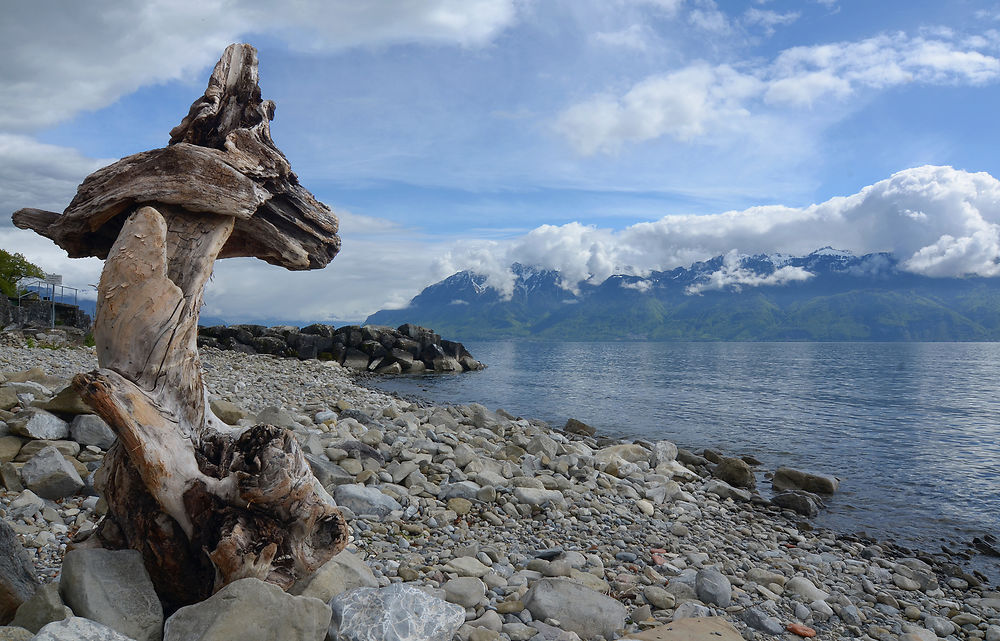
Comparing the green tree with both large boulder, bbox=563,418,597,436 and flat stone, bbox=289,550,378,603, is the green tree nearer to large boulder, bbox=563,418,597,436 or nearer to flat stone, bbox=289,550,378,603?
large boulder, bbox=563,418,597,436

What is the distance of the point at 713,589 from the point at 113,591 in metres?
6.37

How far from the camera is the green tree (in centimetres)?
4706

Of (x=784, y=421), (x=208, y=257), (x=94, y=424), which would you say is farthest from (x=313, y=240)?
(x=784, y=421)

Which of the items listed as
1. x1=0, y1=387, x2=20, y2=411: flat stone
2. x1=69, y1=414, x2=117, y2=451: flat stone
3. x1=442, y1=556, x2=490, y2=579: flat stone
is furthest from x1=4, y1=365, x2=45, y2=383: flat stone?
x1=442, y1=556, x2=490, y2=579: flat stone

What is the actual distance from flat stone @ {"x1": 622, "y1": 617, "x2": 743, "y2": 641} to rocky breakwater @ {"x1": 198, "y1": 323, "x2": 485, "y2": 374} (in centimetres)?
5217

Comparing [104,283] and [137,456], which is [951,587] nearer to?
[137,456]

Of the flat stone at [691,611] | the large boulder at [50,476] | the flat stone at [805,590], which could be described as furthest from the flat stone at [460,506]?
the large boulder at [50,476]

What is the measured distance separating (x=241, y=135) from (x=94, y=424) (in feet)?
19.6

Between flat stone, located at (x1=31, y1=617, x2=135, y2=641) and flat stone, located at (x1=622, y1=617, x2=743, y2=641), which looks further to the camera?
flat stone, located at (x1=622, y1=617, x2=743, y2=641)

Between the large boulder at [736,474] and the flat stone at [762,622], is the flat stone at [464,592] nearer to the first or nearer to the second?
the flat stone at [762,622]

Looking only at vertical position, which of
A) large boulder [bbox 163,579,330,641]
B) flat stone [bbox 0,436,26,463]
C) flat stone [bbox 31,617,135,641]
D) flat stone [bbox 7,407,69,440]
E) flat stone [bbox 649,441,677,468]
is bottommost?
flat stone [bbox 649,441,677,468]

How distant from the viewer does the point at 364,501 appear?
875 centimetres

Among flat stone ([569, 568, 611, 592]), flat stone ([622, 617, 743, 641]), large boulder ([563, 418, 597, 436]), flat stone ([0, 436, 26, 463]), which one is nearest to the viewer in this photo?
flat stone ([622, 617, 743, 641])

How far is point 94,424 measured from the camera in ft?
30.3
